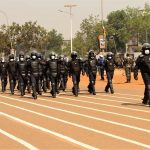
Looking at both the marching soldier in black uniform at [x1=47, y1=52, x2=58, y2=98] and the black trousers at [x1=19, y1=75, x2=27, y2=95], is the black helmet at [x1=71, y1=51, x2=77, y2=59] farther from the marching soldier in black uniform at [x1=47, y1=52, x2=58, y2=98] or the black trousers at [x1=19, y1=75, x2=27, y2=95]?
the black trousers at [x1=19, y1=75, x2=27, y2=95]

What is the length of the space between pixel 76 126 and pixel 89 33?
308 feet

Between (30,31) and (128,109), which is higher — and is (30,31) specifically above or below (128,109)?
above

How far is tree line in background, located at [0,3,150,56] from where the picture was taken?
92125mm

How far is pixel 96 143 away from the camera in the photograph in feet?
35.5

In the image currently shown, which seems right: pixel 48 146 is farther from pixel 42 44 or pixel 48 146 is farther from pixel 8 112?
pixel 42 44

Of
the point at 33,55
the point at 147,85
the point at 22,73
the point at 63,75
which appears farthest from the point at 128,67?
the point at 147,85

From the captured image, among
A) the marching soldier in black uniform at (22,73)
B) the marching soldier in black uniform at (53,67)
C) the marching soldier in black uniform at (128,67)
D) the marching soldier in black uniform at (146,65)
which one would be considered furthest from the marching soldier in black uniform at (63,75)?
the marching soldier in black uniform at (146,65)

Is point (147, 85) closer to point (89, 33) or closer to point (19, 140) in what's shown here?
point (19, 140)

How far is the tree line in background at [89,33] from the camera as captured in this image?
92125 millimetres

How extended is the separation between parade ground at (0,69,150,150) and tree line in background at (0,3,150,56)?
170 feet

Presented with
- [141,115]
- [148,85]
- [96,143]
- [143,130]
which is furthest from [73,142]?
[148,85]

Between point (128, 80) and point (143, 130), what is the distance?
24.9 m

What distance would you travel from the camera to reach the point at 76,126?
13578mm

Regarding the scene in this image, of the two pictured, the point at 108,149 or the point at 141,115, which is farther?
the point at 141,115
